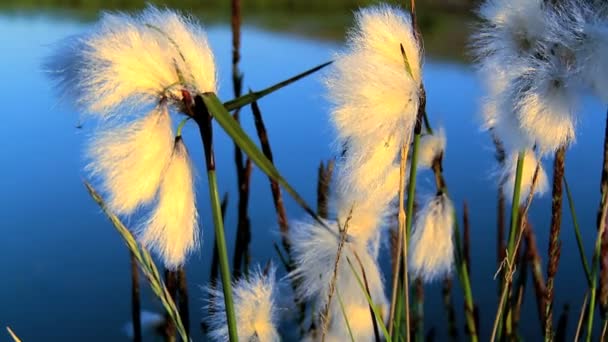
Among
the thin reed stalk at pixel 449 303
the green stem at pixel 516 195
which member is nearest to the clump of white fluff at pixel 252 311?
the green stem at pixel 516 195

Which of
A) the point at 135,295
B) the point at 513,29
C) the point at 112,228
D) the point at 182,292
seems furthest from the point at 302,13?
the point at 513,29

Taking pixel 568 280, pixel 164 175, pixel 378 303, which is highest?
pixel 164 175

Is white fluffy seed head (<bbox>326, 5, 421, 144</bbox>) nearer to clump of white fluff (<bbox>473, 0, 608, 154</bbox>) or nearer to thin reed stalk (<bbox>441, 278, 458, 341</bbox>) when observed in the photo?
clump of white fluff (<bbox>473, 0, 608, 154</bbox>)

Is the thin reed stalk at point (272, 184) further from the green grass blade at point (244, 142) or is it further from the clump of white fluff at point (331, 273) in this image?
the green grass blade at point (244, 142)

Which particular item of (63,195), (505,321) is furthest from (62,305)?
(505,321)

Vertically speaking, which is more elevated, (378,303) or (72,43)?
(72,43)

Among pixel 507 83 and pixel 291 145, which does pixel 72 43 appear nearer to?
pixel 507 83
